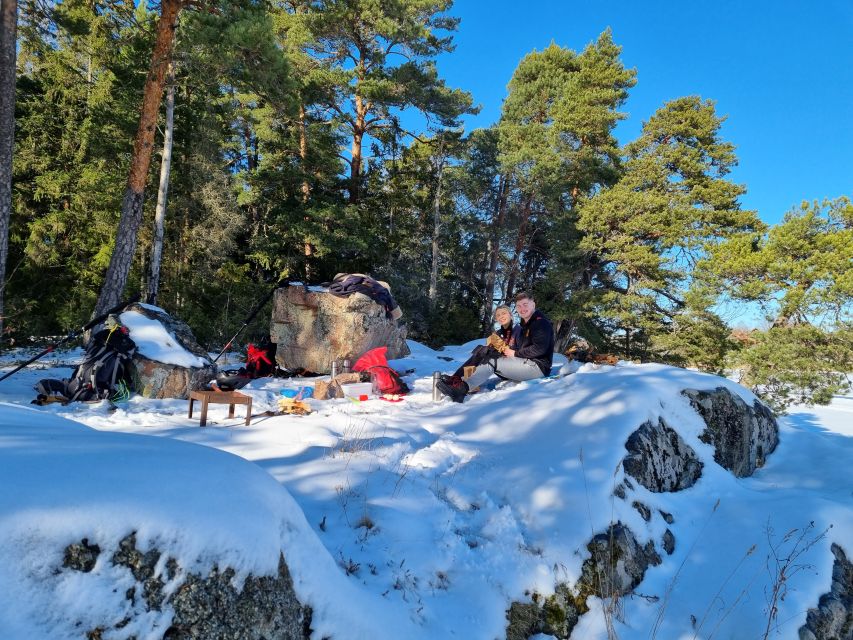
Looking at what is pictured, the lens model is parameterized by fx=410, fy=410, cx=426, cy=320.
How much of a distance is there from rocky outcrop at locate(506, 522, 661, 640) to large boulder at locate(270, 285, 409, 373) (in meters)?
5.90

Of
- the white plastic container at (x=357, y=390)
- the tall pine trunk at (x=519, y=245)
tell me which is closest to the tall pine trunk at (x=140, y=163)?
the white plastic container at (x=357, y=390)

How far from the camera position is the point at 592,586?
2.33 meters

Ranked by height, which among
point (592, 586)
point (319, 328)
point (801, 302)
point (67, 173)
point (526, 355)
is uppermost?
point (67, 173)

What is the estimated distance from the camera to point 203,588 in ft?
4.20

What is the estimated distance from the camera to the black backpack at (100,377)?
4.60 metres

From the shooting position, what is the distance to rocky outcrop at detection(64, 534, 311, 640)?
117 cm

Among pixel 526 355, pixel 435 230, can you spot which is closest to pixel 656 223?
pixel 435 230

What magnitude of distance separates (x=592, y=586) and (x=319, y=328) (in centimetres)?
650

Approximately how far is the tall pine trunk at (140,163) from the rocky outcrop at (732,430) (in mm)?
8137

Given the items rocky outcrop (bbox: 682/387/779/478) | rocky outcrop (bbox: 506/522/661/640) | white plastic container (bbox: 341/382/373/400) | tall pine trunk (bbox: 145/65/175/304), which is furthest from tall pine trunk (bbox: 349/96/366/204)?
rocky outcrop (bbox: 506/522/661/640)

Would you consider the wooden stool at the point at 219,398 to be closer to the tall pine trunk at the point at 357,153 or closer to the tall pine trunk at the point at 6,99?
the tall pine trunk at the point at 6,99

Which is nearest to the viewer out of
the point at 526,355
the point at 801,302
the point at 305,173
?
the point at 526,355

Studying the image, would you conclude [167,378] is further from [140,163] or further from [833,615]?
[833,615]

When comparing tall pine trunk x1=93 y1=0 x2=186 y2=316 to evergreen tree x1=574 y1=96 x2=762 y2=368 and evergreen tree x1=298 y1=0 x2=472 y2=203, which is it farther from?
evergreen tree x1=574 y1=96 x2=762 y2=368
